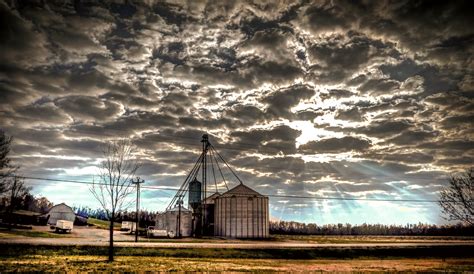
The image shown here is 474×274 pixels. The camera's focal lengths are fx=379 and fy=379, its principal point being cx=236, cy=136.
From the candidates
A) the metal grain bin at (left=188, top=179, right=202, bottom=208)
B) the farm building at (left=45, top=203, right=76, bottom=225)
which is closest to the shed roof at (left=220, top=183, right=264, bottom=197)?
the metal grain bin at (left=188, top=179, right=202, bottom=208)

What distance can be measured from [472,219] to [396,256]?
19.2m

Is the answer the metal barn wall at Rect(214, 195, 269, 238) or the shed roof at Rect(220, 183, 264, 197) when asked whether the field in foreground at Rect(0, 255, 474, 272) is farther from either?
the shed roof at Rect(220, 183, 264, 197)

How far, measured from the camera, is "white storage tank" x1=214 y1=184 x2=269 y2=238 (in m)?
69.2

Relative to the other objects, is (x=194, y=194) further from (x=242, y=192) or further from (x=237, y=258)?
(x=237, y=258)

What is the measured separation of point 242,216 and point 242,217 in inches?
7.2

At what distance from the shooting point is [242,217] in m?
69.6

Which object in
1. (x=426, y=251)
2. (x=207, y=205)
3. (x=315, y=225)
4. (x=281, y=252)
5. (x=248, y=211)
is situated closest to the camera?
(x=281, y=252)

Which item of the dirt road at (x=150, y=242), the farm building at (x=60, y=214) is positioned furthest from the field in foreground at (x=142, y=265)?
the farm building at (x=60, y=214)

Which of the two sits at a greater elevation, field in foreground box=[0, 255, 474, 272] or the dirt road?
field in foreground box=[0, 255, 474, 272]

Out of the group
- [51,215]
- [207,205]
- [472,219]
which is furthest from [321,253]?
[51,215]

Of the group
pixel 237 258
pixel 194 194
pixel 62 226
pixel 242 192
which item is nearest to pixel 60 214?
pixel 62 226

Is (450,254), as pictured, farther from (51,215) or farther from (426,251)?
(51,215)

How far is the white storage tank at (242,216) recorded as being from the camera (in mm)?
69188

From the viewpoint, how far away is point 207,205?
3076 inches
